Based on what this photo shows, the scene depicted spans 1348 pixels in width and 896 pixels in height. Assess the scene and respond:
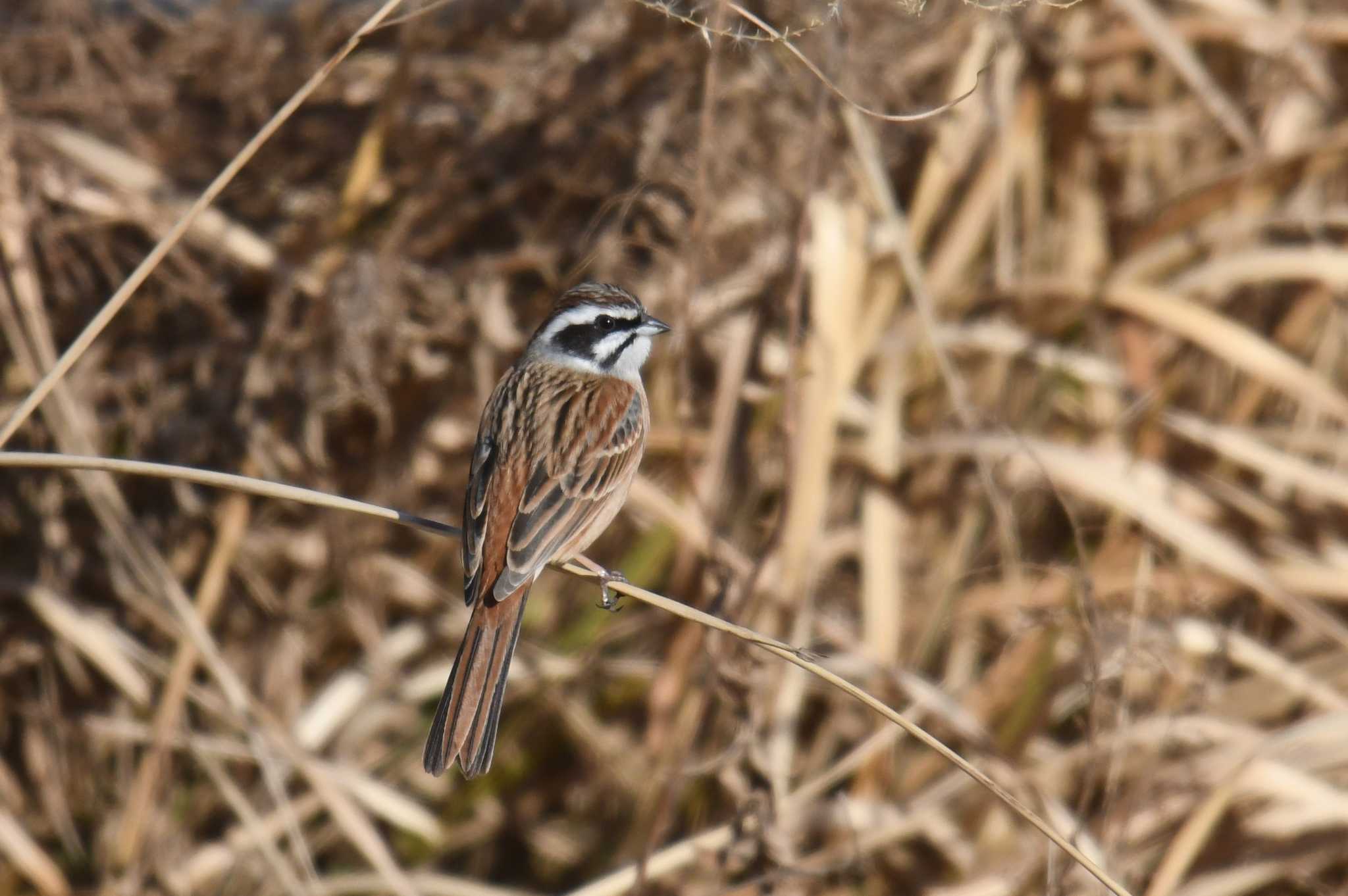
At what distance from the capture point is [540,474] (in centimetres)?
318

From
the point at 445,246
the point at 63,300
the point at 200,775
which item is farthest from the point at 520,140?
the point at 200,775

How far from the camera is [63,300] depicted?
14.4ft

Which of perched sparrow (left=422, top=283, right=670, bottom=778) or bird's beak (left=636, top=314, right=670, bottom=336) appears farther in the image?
bird's beak (left=636, top=314, right=670, bottom=336)

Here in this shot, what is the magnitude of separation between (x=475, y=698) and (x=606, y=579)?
329mm

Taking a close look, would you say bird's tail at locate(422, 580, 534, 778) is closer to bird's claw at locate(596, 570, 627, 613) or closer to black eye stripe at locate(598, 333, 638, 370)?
bird's claw at locate(596, 570, 627, 613)

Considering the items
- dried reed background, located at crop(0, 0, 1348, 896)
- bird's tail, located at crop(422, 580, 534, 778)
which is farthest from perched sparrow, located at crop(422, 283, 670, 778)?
dried reed background, located at crop(0, 0, 1348, 896)

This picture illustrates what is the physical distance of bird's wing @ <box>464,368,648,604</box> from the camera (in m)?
2.97

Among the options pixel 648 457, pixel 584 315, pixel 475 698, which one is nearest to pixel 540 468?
pixel 584 315

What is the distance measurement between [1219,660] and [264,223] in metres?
3.24

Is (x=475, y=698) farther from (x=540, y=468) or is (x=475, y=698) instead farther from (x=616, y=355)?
(x=616, y=355)

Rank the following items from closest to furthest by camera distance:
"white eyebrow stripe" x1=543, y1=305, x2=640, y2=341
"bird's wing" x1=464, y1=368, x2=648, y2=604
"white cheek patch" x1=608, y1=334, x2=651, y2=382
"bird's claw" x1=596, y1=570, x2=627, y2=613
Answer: "bird's claw" x1=596, y1=570, x2=627, y2=613
"bird's wing" x1=464, y1=368, x2=648, y2=604
"white eyebrow stripe" x1=543, y1=305, x2=640, y2=341
"white cheek patch" x1=608, y1=334, x2=651, y2=382

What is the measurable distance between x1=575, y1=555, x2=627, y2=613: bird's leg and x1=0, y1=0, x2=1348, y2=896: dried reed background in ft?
2.40

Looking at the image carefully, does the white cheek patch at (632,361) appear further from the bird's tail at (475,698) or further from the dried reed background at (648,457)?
the bird's tail at (475,698)

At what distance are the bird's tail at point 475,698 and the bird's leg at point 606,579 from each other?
0.17 meters
